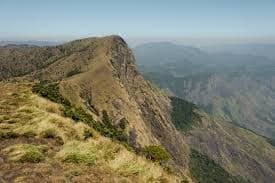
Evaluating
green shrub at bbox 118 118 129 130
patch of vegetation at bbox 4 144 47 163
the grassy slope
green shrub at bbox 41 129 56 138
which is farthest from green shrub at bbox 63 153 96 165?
green shrub at bbox 118 118 129 130

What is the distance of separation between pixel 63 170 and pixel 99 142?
5.09 meters

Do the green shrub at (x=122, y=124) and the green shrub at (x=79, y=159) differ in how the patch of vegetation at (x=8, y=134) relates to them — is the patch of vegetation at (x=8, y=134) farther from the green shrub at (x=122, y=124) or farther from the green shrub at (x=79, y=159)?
the green shrub at (x=122, y=124)

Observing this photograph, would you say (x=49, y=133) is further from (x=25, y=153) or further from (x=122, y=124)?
(x=122, y=124)

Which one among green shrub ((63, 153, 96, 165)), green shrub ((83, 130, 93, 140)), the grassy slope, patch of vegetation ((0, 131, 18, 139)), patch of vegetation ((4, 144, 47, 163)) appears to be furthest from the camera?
green shrub ((83, 130, 93, 140))

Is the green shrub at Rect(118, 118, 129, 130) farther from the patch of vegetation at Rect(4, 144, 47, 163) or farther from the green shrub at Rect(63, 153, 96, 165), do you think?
the green shrub at Rect(63, 153, 96, 165)

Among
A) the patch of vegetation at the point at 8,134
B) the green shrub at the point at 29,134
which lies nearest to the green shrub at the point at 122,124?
the green shrub at the point at 29,134

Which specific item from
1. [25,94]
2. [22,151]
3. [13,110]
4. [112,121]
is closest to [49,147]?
[22,151]

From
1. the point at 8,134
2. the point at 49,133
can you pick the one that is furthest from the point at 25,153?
the point at 49,133

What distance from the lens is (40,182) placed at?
17.3m

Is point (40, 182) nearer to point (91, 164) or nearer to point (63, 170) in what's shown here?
point (63, 170)

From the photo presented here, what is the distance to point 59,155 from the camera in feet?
69.8

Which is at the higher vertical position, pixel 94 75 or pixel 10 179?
pixel 10 179

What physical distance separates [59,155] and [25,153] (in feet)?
6.82

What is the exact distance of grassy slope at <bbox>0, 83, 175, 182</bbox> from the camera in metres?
18.9
